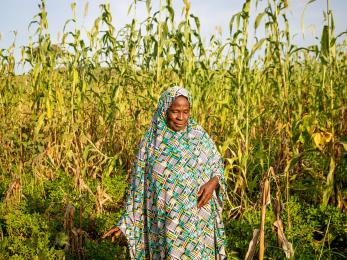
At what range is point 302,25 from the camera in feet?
10.6

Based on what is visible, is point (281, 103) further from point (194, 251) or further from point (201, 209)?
point (194, 251)

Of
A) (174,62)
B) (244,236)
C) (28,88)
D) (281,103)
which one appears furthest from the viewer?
(28,88)

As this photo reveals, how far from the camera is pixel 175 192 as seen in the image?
2297mm

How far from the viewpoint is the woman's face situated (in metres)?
2.31

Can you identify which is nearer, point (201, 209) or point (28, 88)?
point (201, 209)

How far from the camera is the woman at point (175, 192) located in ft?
7.50

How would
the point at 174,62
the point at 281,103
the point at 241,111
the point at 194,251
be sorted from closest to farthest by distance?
the point at 194,251 < the point at 281,103 < the point at 241,111 < the point at 174,62

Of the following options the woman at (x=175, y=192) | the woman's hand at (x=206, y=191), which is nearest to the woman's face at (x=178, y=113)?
the woman at (x=175, y=192)

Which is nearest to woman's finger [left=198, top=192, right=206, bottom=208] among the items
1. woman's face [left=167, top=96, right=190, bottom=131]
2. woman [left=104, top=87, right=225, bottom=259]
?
woman [left=104, top=87, right=225, bottom=259]

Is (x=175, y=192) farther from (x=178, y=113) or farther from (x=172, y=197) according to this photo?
(x=178, y=113)

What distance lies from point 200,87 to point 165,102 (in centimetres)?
180

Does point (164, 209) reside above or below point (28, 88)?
below

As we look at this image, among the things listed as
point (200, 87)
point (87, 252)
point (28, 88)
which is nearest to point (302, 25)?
point (200, 87)

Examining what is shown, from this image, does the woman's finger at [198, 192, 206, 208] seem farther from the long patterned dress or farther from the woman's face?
the woman's face
